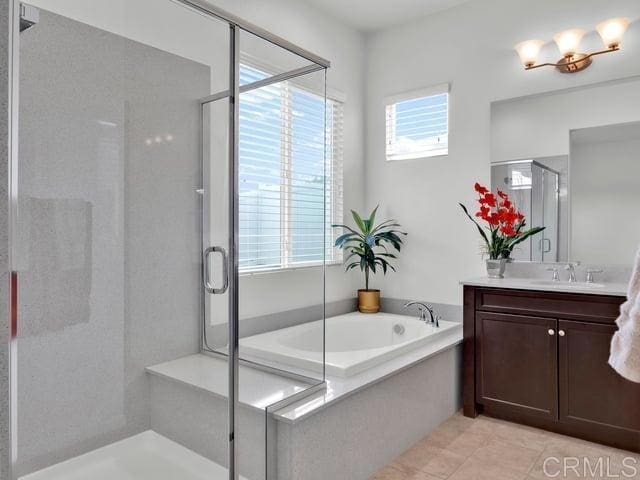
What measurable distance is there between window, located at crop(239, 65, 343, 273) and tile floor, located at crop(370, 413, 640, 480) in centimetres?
116

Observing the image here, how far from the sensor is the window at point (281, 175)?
6.16 feet

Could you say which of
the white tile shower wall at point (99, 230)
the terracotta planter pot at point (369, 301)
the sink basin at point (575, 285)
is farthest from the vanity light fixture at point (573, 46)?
the white tile shower wall at point (99, 230)

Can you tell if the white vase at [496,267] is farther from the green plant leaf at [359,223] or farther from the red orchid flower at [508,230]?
the green plant leaf at [359,223]

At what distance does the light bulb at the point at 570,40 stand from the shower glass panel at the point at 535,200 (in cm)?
70

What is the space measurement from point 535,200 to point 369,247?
3.96 ft

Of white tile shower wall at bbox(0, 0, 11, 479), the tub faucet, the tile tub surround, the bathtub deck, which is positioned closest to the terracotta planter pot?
the tub faucet

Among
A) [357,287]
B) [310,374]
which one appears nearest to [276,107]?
[310,374]

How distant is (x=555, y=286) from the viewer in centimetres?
259

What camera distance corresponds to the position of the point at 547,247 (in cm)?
302

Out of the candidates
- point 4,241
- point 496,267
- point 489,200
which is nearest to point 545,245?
point 496,267

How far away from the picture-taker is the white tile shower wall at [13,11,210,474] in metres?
1.32

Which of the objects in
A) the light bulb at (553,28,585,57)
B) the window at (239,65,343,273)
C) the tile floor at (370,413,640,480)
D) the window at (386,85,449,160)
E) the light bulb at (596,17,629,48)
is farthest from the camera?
the window at (386,85,449,160)

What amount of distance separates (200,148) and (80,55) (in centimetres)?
48

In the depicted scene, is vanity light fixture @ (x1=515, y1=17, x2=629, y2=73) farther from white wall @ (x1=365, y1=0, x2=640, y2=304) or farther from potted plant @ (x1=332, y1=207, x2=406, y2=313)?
potted plant @ (x1=332, y1=207, x2=406, y2=313)
